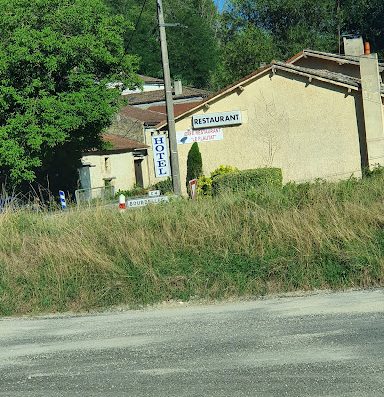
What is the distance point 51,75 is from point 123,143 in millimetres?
14750

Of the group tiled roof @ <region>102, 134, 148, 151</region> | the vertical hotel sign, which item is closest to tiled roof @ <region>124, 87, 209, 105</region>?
tiled roof @ <region>102, 134, 148, 151</region>

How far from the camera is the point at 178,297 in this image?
1033cm

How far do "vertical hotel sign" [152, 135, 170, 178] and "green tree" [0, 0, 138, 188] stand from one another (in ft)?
37.8

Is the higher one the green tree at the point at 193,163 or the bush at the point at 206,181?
the green tree at the point at 193,163

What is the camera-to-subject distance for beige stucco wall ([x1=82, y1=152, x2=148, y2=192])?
45459 millimetres

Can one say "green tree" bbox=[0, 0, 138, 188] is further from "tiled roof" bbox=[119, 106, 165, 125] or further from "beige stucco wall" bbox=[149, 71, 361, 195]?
"tiled roof" bbox=[119, 106, 165, 125]

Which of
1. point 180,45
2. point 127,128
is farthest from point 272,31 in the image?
point 127,128

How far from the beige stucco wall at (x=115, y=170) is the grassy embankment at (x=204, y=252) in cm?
3307

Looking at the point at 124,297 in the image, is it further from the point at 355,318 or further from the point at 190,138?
the point at 190,138

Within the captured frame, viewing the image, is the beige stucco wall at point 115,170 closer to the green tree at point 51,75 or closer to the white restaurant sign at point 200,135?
the green tree at point 51,75

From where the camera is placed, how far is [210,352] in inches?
279

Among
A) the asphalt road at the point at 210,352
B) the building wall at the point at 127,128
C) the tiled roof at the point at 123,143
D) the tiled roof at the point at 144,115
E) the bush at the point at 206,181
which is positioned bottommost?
the asphalt road at the point at 210,352

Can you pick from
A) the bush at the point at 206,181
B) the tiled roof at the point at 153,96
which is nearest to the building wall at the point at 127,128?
the tiled roof at the point at 153,96

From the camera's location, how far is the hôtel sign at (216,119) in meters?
32.9
